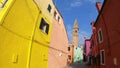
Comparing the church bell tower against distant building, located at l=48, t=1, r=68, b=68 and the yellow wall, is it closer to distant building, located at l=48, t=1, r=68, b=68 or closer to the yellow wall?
distant building, located at l=48, t=1, r=68, b=68

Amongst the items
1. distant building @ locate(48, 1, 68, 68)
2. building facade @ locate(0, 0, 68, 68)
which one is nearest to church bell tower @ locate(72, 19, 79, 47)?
distant building @ locate(48, 1, 68, 68)

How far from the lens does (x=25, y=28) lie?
970 centimetres

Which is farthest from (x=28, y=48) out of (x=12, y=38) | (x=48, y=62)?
(x=48, y=62)

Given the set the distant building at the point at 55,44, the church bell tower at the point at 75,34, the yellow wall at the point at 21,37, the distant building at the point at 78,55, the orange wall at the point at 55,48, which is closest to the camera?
the yellow wall at the point at 21,37

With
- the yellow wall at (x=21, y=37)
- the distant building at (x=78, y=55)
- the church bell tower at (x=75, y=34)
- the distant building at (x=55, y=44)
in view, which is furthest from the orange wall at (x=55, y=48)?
the church bell tower at (x=75, y=34)

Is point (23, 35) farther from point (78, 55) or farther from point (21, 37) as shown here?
point (78, 55)

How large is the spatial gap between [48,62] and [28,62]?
166 inches

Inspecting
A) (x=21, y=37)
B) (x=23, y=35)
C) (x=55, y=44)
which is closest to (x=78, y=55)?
(x=55, y=44)

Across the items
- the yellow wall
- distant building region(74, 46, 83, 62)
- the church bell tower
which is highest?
the church bell tower

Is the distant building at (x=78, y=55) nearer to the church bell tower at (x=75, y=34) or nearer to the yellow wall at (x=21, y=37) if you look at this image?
the church bell tower at (x=75, y=34)

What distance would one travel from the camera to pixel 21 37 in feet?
29.8

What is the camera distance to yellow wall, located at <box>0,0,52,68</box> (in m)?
7.65

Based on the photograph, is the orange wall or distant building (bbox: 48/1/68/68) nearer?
the orange wall

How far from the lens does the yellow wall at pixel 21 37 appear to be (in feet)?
25.1
